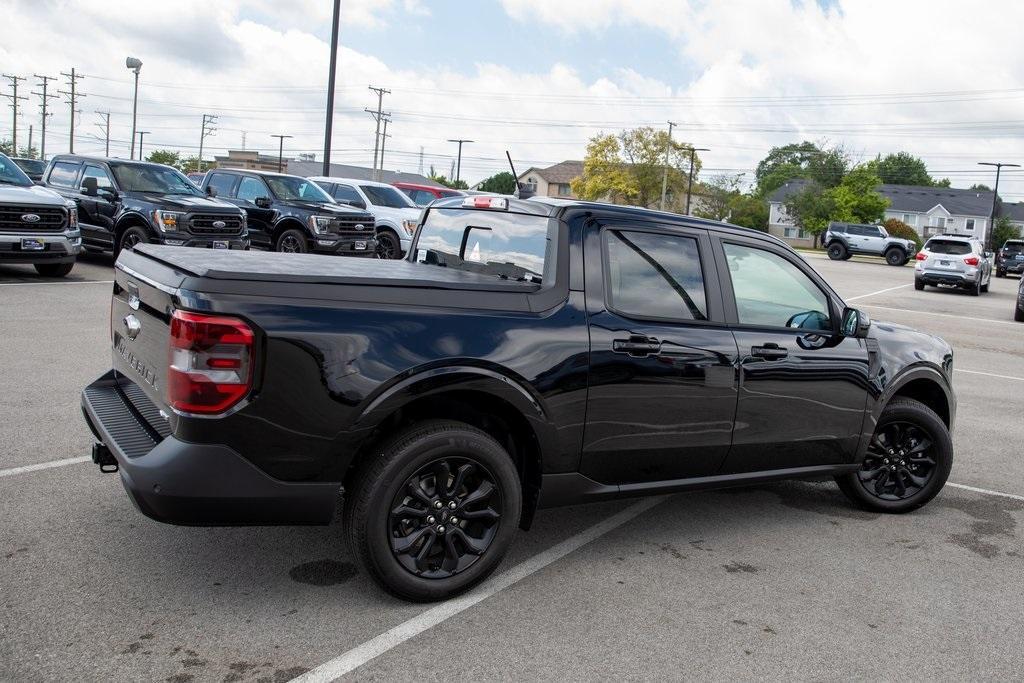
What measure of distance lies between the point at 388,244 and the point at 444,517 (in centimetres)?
1723

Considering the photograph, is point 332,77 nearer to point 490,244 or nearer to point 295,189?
point 295,189

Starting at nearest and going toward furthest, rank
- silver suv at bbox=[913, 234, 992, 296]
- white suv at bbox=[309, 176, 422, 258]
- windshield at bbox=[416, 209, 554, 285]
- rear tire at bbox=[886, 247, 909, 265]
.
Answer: windshield at bbox=[416, 209, 554, 285]
white suv at bbox=[309, 176, 422, 258]
silver suv at bbox=[913, 234, 992, 296]
rear tire at bbox=[886, 247, 909, 265]

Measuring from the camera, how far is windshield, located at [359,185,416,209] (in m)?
21.1

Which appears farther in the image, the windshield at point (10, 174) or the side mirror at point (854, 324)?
the windshield at point (10, 174)

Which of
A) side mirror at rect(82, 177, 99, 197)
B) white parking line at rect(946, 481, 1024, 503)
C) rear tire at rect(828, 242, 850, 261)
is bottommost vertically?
white parking line at rect(946, 481, 1024, 503)

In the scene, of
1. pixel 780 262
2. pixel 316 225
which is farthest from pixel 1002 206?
pixel 780 262

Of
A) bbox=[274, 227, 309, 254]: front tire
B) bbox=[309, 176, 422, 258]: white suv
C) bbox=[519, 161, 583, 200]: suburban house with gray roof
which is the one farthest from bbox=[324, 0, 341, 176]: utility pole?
bbox=[519, 161, 583, 200]: suburban house with gray roof

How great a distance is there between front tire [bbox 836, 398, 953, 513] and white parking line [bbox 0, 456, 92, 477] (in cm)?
439

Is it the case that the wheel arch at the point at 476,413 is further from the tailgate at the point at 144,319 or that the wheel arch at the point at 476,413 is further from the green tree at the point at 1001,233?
the green tree at the point at 1001,233

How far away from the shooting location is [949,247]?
26.7m

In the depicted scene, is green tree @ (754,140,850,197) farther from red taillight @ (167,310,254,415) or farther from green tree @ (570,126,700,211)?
red taillight @ (167,310,254,415)

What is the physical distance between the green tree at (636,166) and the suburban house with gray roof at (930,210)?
62.5ft

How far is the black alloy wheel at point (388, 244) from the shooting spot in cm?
2041

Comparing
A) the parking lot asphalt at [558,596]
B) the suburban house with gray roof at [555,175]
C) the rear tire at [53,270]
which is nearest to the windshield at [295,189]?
the rear tire at [53,270]
